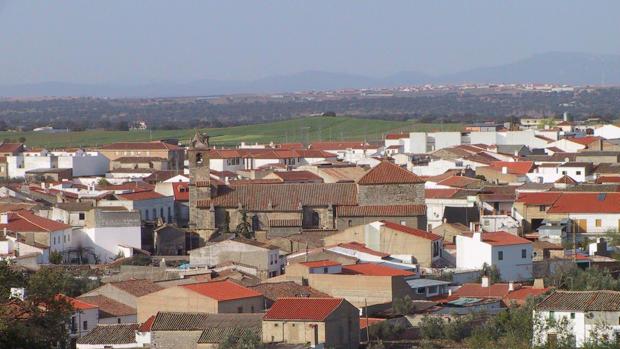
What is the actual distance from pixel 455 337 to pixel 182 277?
945 centimetres

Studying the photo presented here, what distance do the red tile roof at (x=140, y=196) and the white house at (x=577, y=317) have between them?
25878 mm

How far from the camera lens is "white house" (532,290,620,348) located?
31266mm

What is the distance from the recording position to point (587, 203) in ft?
174

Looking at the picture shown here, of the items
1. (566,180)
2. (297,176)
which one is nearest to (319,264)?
(566,180)

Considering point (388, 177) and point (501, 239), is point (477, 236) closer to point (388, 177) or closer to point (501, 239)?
point (501, 239)

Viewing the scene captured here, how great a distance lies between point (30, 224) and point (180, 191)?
467 inches

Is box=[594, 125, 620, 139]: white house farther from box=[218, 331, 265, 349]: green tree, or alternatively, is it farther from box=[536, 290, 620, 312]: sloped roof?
box=[218, 331, 265, 349]: green tree

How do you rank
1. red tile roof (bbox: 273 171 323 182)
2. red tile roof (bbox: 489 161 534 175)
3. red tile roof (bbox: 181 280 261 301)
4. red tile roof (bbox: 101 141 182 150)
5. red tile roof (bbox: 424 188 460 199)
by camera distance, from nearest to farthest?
red tile roof (bbox: 181 280 261 301) → red tile roof (bbox: 424 188 460 199) → red tile roof (bbox: 273 171 323 182) → red tile roof (bbox: 489 161 534 175) → red tile roof (bbox: 101 141 182 150)

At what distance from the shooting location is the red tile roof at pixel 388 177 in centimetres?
5200

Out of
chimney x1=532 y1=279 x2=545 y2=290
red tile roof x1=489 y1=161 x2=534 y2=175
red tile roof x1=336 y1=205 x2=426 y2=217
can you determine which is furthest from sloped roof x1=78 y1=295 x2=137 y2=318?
red tile roof x1=489 y1=161 x2=534 y2=175

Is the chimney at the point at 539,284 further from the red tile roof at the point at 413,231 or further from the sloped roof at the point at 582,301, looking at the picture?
the sloped roof at the point at 582,301

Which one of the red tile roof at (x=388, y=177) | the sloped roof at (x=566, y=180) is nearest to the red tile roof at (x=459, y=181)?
the sloped roof at (x=566, y=180)

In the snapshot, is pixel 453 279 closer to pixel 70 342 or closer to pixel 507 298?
pixel 507 298

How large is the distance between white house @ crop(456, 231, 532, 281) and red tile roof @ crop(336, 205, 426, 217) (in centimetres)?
651
